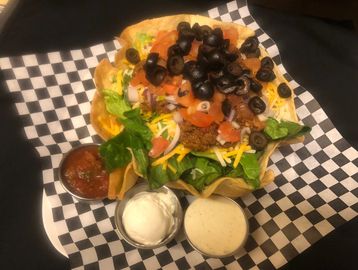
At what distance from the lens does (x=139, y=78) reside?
2621 mm

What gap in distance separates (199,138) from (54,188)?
Answer: 1.01 m

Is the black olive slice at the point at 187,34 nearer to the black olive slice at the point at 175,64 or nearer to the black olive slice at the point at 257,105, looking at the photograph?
the black olive slice at the point at 175,64

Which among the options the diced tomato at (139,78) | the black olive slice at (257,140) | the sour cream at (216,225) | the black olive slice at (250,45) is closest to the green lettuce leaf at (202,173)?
the sour cream at (216,225)

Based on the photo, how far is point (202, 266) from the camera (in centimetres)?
249

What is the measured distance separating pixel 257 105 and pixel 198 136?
1.40 ft

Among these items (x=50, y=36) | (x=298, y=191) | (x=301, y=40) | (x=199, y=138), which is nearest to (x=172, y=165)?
(x=199, y=138)

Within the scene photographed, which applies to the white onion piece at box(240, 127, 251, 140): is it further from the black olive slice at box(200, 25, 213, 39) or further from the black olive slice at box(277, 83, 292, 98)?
the black olive slice at box(200, 25, 213, 39)

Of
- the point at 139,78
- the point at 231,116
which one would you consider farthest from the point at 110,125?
the point at 231,116

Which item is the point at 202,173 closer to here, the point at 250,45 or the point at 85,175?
the point at 85,175

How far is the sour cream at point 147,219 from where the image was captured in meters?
2.38

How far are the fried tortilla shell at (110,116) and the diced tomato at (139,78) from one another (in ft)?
0.84

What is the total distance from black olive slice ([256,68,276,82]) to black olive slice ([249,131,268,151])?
1.28ft

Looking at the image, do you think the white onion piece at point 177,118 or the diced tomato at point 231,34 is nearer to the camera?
the white onion piece at point 177,118

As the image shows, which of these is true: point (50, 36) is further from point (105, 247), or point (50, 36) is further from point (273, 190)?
point (273, 190)
